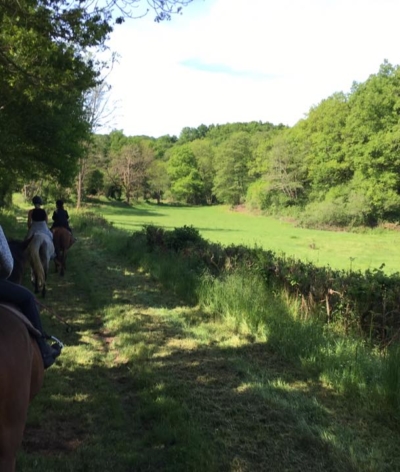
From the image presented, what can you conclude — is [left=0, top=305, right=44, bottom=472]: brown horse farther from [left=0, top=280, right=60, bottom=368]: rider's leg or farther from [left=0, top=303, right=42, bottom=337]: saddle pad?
[left=0, top=280, right=60, bottom=368]: rider's leg

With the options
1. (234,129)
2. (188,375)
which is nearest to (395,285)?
(188,375)

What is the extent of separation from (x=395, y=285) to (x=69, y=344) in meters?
5.49

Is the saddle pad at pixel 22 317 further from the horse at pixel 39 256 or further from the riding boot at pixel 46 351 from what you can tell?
the horse at pixel 39 256

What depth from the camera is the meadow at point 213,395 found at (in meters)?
3.77

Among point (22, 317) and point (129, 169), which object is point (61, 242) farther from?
point (129, 169)

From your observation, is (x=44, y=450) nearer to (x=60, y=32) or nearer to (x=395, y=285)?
(x=395, y=285)

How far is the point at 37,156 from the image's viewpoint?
1808 cm

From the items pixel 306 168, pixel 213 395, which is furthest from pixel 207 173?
pixel 213 395

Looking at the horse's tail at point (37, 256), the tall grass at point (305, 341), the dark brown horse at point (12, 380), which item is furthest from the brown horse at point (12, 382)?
the horse's tail at point (37, 256)

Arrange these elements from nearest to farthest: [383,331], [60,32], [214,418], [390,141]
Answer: [214,418] < [383,331] < [60,32] < [390,141]

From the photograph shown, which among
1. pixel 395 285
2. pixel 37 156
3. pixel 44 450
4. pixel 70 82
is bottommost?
pixel 44 450

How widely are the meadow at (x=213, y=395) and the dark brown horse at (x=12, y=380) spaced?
100cm

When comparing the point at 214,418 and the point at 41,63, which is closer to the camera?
the point at 214,418

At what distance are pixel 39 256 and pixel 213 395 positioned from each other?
591 centimetres
